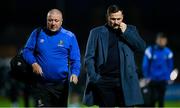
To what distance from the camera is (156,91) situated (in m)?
14.5

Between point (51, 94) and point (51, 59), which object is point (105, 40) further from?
point (51, 94)

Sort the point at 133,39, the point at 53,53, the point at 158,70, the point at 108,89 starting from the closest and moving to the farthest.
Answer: the point at 133,39 → the point at 108,89 → the point at 53,53 → the point at 158,70

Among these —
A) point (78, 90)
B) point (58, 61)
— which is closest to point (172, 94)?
point (78, 90)

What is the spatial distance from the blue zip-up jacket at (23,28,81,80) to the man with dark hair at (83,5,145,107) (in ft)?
1.47

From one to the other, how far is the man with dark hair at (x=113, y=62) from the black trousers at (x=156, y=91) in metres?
5.02

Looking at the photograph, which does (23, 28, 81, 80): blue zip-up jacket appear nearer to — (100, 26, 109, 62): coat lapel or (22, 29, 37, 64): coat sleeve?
(22, 29, 37, 64): coat sleeve

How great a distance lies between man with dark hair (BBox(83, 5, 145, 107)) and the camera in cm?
924

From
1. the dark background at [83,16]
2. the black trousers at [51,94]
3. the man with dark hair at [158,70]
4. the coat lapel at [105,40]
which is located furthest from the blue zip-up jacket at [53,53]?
the dark background at [83,16]

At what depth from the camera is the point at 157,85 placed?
1446cm

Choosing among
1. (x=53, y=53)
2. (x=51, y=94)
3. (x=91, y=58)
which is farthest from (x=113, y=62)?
(x=51, y=94)

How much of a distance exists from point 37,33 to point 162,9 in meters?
18.5

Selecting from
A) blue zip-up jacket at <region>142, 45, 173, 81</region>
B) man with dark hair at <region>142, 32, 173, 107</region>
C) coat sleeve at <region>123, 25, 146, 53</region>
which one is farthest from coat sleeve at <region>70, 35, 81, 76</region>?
blue zip-up jacket at <region>142, 45, 173, 81</region>

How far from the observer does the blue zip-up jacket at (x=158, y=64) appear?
14.5 metres

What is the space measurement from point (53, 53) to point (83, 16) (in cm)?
1872
